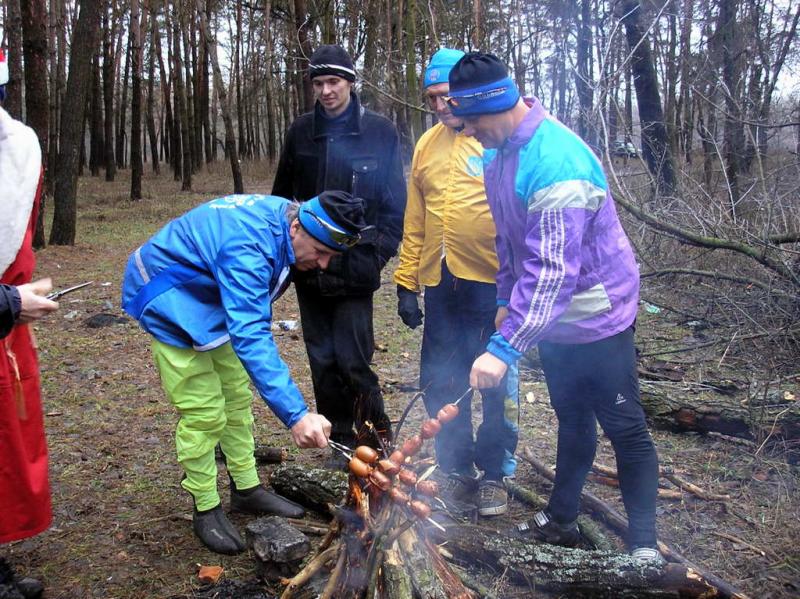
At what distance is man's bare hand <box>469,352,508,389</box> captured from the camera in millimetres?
2496

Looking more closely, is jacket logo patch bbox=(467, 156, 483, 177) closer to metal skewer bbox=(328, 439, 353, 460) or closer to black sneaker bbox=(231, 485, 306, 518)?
metal skewer bbox=(328, 439, 353, 460)

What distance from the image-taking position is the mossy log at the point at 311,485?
338 centimetres

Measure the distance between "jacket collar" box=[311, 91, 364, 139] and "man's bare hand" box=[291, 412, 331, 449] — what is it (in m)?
1.86

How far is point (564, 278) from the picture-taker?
2484 mm

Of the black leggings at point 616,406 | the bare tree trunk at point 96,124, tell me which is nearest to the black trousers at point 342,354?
the black leggings at point 616,406

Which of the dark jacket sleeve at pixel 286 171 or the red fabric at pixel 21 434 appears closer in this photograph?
the red fabric at pixel 21 434

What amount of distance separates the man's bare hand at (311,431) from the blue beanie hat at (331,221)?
27.3 inches

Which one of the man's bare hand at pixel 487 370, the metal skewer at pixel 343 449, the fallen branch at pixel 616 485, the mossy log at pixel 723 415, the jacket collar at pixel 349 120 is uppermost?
the jacket collar at pixel 349 120

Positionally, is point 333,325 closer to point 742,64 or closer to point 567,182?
point 567,182

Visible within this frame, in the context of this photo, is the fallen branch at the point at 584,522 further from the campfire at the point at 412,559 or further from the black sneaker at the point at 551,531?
the campfire at the point at 412,559

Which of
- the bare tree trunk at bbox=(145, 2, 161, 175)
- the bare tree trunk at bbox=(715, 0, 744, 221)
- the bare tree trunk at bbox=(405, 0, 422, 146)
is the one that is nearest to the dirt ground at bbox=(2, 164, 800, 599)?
the bare tree trunk at bbox=(715, 0, 744, 221)

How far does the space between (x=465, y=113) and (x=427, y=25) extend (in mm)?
9975

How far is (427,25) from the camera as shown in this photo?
1174cm

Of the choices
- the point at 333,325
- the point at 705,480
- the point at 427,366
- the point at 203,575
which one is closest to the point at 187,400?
the point at 203,575
